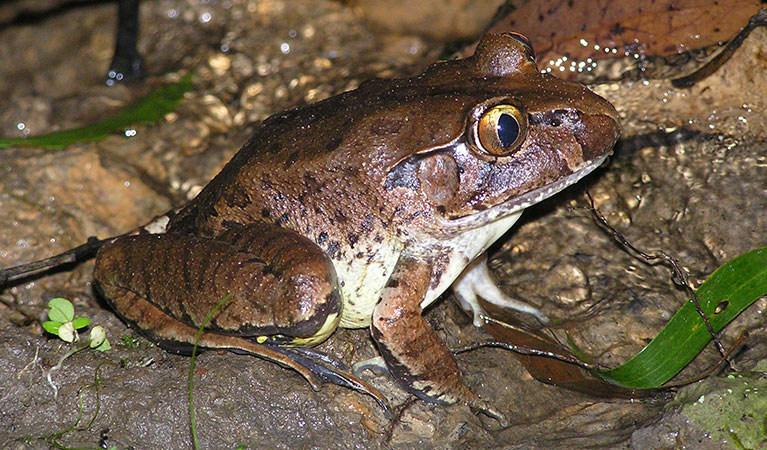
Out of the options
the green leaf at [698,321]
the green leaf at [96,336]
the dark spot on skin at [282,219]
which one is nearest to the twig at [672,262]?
the green leaf at [698,321]

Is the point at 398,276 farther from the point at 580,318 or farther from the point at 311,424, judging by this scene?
the point at 580,318

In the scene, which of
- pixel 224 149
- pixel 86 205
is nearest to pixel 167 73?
Result: pixel 224 149

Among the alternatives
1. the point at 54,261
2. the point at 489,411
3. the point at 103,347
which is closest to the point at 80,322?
the point at 103,347

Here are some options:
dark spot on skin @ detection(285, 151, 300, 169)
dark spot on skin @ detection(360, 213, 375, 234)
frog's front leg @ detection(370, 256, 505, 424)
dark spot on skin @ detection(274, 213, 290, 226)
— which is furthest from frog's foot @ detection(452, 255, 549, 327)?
dark spot on skin @ detection(285, 151, 300, 169)

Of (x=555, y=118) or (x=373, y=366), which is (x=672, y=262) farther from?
(x=373, y=366)

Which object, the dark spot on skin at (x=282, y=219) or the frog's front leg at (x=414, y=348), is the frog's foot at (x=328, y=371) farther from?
the dark spot on skin at (x=282, y=219)
